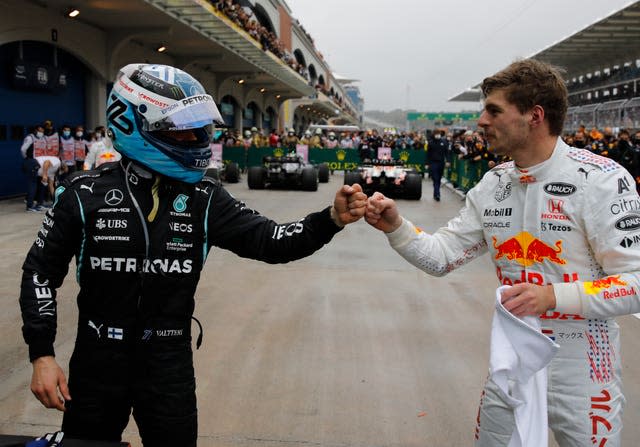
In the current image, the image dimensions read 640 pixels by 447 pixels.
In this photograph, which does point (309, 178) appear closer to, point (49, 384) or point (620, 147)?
point (620, 147)

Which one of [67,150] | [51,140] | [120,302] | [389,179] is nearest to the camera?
[120,302]

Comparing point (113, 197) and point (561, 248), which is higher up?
point (113, 197)

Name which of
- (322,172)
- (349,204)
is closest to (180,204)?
(349,204)

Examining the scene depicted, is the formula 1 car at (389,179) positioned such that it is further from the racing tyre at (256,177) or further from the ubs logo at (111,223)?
the ubs logo at (111,223)

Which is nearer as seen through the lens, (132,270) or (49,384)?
(49,384)

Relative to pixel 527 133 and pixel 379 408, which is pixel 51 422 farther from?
pixel 527 133

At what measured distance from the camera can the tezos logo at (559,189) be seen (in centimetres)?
200

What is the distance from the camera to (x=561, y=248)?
79.0 inches

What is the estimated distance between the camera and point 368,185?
1555cm

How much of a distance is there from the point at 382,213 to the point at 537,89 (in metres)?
0.65

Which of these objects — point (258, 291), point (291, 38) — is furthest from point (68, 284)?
point (291, 38)

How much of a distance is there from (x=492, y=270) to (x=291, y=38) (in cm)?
3795

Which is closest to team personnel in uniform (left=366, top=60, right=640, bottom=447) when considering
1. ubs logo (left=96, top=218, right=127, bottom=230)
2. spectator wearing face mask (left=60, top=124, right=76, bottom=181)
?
ubs logo (left=96, top=218, right=127, bottom=230)

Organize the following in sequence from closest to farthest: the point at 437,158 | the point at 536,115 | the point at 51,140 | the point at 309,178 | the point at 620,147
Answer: the point at 536,115
the point at 620,147
the point at 51,140
the point at 437,158
the point at 309,178
